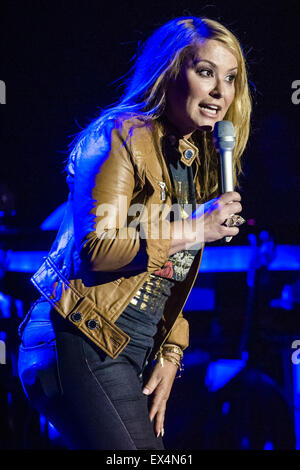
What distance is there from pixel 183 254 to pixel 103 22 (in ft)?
7.88

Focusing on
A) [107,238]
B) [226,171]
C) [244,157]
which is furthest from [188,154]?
[244,157]

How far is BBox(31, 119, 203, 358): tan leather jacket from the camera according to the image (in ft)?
3.69

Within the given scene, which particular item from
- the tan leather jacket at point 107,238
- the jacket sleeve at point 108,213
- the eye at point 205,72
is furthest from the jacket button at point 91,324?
the eye at point 205,72

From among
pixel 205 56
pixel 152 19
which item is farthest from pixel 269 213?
pixel 205 56

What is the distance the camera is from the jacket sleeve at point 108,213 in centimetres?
111

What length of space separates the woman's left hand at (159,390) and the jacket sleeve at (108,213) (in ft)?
1.47

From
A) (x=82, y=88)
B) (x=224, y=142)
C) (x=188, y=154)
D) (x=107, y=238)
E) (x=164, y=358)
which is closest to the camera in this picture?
(x=107, y=238)

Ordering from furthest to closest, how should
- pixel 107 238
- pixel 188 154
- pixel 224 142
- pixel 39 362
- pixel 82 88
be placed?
pixel 82 88, pixel 188 154, pixel 224 142, pixel 39 362, pixel 107 238

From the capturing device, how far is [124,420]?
119 cm

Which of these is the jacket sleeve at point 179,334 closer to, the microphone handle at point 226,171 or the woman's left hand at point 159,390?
the woman's left hand at point 159,390

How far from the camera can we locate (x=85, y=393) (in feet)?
3.81

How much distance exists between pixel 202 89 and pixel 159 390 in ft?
2.82

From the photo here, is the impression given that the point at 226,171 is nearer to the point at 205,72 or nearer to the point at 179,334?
the point at 205,72
